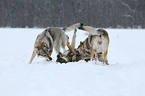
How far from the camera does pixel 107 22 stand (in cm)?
866

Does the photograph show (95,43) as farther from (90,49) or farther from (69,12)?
(69,12)

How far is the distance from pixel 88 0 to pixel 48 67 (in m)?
7.51

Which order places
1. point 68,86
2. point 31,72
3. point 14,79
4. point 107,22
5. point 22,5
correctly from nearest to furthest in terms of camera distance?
1. point 68,86
2. point 14,79
3. point 31,72
4. point 107,22
5. point 22,5

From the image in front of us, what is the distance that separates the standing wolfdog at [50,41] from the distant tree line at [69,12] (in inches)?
243

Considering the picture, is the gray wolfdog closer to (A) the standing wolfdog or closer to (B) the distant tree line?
(A) the standing wolfdog

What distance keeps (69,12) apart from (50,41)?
25.0 ft

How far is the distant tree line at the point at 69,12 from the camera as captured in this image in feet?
28.9

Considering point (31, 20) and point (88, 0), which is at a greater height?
point (88, 0)

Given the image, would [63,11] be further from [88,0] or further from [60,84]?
[60,84]

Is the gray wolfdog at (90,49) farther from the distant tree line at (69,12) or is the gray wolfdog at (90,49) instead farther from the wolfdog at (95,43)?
the distant tree line at (69,12)

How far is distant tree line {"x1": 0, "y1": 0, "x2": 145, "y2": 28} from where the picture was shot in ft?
28.9

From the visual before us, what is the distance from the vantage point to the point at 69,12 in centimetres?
954

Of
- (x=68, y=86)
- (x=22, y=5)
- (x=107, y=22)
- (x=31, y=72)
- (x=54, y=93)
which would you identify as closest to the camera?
(x=54, y=93)

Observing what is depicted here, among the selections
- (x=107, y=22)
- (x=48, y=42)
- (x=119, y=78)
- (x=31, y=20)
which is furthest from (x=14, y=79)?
(x=31, y=20)
